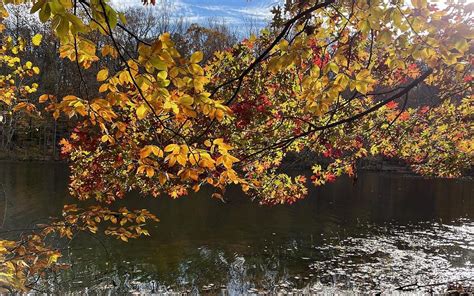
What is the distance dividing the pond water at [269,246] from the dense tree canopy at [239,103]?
45.7 inches

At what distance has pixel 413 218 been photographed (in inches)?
855

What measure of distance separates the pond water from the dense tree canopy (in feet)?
3.81

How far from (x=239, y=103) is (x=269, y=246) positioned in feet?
33.1

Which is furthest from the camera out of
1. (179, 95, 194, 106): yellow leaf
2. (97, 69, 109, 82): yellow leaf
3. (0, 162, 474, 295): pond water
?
(0, 162, 474, 295): pond water

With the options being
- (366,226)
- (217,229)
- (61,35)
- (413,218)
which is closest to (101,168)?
(61,35)

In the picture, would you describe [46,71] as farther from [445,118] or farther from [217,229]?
[445,118]

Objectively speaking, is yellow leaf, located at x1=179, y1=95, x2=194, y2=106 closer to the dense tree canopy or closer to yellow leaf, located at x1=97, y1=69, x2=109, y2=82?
the dense tree canopy

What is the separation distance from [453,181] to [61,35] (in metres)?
42.0

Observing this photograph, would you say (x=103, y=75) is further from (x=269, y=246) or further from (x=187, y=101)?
(x=269, y=246)

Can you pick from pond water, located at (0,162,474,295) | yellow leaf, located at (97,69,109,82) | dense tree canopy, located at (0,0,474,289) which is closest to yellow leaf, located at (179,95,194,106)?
dense tree canopy, located at (0,0,474,289)

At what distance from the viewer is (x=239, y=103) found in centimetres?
639

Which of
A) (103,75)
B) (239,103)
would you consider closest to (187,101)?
(103,75)

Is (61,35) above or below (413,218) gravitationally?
above

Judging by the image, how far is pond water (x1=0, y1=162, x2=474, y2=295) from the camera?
11.3m
